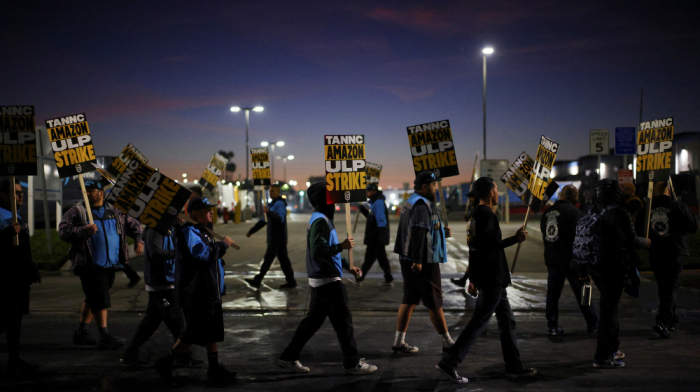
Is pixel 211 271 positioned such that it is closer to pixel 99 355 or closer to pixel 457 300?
pixel 99 355

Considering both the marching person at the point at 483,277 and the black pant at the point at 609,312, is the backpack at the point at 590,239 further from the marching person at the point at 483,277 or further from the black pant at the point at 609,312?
the marching person at the point at 483,277

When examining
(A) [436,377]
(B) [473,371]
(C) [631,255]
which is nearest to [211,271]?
(A) [436,377]

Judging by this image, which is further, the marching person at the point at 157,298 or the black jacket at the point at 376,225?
the black jacket at the point at 376,225

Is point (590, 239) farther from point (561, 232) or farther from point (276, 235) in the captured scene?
point (276, 235)

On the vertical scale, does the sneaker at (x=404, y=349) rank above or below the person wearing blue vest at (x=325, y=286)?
below

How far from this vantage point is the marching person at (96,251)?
236 inches

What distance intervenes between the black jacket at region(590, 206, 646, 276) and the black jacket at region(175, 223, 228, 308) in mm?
3713

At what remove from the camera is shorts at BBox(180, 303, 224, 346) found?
4883mm

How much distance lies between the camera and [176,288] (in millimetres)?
4992

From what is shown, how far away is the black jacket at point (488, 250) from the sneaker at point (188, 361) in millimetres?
2974

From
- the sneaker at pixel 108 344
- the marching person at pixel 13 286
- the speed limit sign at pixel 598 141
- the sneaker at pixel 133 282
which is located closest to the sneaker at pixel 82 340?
the sneaker at pixel 108 344

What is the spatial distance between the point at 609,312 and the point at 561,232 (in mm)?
1578

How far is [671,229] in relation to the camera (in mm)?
6664

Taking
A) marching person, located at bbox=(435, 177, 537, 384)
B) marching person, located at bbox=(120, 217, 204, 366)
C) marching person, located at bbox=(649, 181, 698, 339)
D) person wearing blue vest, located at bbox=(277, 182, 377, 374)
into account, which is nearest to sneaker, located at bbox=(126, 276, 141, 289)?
marching person, located at bbox=(120, 217, 204, 366)
